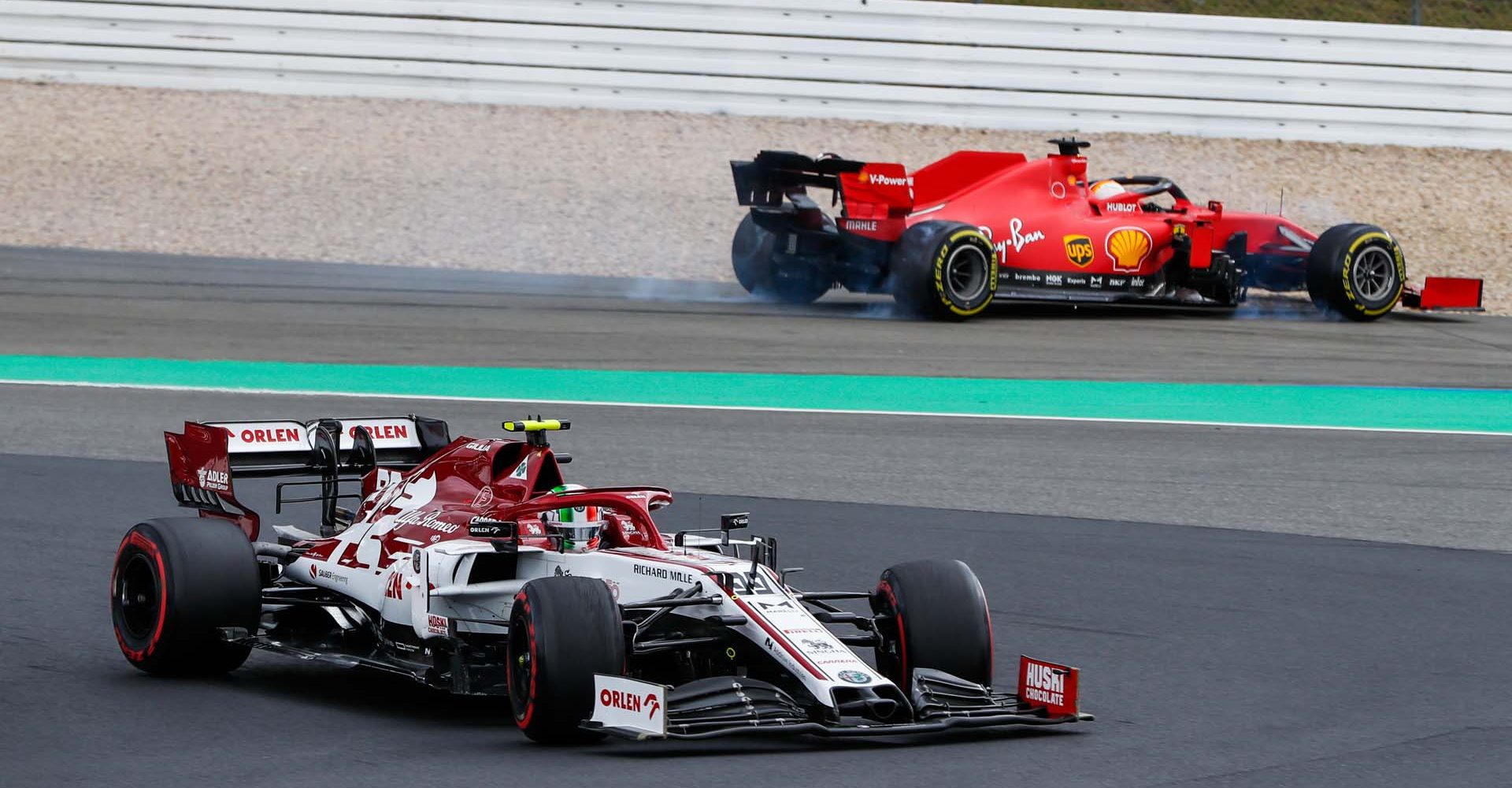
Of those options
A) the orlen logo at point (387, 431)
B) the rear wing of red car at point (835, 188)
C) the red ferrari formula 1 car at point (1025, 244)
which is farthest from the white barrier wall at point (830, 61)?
the orlen logo at point (387, 431)

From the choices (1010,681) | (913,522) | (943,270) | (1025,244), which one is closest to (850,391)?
(943,270)

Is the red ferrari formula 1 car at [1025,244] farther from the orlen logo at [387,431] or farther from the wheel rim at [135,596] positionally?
the wheel rim at [135,596]

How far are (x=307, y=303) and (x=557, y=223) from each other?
5186mm

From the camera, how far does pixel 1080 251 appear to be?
755 inches

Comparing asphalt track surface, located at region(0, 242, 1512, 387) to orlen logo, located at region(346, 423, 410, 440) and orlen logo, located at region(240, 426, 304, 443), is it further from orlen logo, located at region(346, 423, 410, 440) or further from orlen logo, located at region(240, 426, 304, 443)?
orlen logo, located at region(240, 426, 304, 443)

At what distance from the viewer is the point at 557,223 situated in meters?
23.4

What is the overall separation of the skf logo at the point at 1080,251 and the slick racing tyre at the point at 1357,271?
2.53m

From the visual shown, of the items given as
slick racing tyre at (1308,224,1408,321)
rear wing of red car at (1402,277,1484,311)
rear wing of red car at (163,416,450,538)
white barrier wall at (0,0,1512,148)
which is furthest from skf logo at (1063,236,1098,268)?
rear wing of red car at (163,416,450,538)

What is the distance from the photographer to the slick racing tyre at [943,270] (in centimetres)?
1833

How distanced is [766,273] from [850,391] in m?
4.93

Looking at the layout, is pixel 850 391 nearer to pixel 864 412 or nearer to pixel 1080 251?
pixel 864 412

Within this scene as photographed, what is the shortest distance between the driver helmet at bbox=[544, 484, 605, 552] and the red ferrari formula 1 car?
11.7 meters

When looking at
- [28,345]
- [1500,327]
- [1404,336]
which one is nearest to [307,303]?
[28,345]

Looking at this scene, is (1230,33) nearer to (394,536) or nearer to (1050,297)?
(1050,297)
